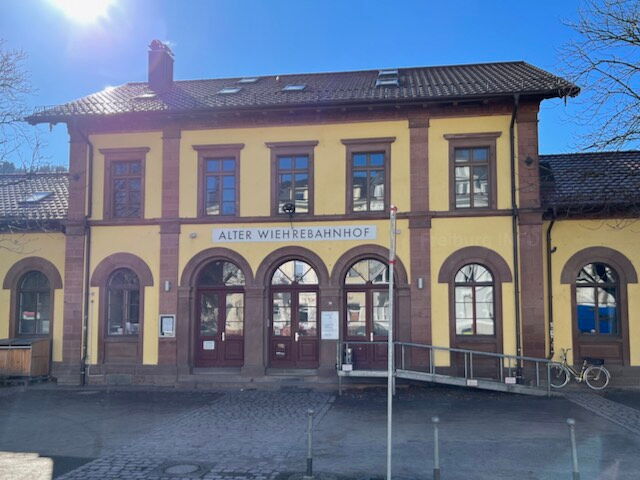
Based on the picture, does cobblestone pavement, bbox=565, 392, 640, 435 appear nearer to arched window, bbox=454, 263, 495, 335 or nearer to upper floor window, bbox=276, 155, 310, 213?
arched window, bbox=454, 263, 495, 335

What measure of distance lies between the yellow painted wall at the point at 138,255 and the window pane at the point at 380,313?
20.0 ft

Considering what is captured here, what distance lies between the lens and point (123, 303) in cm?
1598

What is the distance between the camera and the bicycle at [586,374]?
1395 cm

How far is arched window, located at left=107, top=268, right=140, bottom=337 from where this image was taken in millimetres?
15891

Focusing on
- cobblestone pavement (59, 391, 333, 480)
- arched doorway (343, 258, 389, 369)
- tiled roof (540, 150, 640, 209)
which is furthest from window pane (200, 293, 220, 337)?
tiled roof (540, 150, 640, 209)

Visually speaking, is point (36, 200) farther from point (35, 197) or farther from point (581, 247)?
point (581, 247)

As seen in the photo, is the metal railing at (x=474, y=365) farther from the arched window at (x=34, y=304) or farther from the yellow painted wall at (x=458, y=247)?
the arched window at (x=34, y=304)

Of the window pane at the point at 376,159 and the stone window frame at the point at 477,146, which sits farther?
the window pane at the point at 376,159

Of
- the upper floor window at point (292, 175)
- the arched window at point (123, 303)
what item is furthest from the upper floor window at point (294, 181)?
the arched window at point (123, 303)

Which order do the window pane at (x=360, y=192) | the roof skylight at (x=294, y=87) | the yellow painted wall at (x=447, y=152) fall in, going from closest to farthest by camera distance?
1. the yellow painted wall at (x=447, y=152)
2. the window pane at (x=360, y=192)
3. the roof skylight at (x=294, y=87)

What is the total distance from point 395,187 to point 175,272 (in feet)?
21.5

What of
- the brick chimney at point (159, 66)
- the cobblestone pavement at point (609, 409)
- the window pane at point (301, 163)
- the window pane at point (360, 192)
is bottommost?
the cobblestone pavement at point (609, 409)

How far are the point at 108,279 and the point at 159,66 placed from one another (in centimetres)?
795

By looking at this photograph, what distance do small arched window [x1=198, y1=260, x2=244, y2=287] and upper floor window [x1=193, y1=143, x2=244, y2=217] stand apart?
4.74 ft
